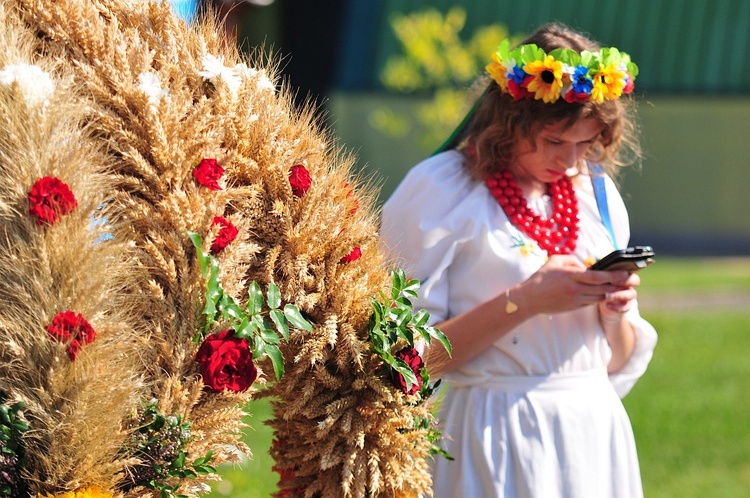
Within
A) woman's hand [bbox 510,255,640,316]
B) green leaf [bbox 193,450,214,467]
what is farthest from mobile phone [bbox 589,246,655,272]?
green leaf [bbox 193,450,214,467]

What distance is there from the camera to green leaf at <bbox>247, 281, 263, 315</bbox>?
5.24ft

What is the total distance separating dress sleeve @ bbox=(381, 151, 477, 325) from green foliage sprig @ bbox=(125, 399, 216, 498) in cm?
101

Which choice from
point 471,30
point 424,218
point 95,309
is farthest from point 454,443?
point 471,30

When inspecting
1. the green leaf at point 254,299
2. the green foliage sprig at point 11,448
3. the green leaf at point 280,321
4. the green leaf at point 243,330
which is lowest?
the green foliage sprig at point 11,448

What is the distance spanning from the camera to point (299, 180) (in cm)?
170

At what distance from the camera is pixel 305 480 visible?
5.92 feet

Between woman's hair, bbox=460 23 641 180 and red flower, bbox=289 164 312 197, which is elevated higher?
woman's hair, bbox=460 23 641 180

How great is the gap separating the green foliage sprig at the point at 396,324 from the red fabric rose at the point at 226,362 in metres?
0.25

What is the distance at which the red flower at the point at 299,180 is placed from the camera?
1.70 m

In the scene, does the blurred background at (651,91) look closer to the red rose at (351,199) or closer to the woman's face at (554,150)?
the woman's face at (554,150)

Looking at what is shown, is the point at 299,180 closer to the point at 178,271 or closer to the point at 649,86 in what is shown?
the point at 178,271

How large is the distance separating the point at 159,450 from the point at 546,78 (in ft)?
4.94

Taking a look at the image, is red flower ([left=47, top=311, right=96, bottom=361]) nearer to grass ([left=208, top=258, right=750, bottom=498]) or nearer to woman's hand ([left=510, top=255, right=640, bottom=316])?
woman's hand ([left=510, top=255, right=640, bottom=316])

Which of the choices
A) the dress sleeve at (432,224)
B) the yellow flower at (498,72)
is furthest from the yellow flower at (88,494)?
the yellow flower at (498,72)
